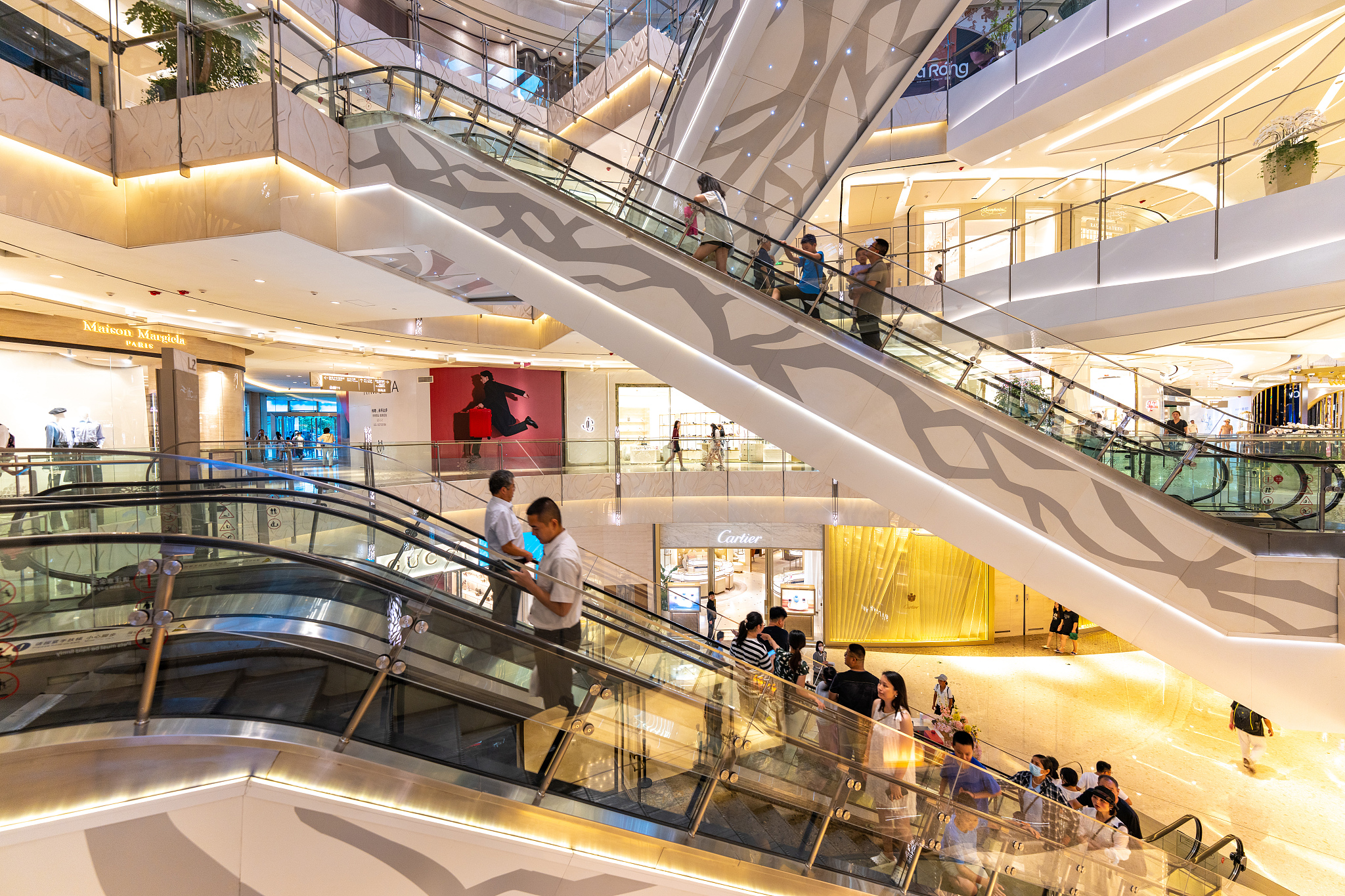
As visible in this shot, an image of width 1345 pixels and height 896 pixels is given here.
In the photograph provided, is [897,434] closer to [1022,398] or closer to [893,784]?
[1022,398]

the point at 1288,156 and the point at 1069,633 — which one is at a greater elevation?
the point at 1288,156

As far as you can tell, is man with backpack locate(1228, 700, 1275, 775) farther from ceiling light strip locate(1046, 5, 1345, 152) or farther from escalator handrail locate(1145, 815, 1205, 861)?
ceiling light strip locate(1046, 5, 1345, 152)

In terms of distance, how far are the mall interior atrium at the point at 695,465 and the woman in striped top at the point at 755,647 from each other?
0.22m

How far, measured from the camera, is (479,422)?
18.4m

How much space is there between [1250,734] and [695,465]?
959 centimetres

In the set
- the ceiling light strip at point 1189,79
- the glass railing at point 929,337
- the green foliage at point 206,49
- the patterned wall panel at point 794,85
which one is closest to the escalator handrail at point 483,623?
the glass railing at point 929,337

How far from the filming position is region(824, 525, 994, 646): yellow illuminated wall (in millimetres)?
15133

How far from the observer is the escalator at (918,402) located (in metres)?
6.18

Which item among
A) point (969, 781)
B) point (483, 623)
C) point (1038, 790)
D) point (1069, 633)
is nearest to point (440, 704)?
point (483, 623)

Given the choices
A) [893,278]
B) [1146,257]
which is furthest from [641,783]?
[1146,257]

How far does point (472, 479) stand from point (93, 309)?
6.99 metres

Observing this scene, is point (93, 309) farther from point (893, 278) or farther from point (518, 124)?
point (893, 278)

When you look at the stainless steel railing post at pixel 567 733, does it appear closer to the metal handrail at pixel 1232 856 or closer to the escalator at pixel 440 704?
the escalator at pixel 440 704

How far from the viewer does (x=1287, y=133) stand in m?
7.24
